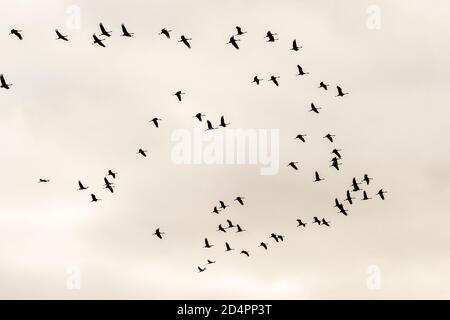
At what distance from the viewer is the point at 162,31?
630 feet
